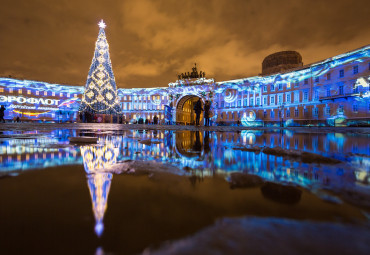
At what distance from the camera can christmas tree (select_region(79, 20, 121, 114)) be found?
2300cm

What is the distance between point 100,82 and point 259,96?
30828mm

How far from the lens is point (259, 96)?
39.0 metres

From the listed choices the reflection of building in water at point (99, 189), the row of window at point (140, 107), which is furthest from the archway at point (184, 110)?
the reflection of building in water at point (99, 189)

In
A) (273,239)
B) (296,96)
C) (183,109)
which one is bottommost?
(273,239)

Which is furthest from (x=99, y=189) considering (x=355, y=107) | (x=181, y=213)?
(x=355, y=107)

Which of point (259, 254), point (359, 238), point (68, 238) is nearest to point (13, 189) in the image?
point (68, 238)

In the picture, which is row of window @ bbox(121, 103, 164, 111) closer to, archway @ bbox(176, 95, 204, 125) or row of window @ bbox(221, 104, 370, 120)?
archway @ bbox(176, 95, 204, 125)

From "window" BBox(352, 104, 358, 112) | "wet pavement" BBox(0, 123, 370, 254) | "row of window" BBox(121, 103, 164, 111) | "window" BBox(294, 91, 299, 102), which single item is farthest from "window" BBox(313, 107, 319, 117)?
"row of window" BBox(121, 103, 164, 111)

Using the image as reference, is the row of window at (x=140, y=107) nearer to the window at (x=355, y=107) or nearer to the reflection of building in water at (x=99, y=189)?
the window at (x=355, y=107)

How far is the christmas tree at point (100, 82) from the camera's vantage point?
2300 cm

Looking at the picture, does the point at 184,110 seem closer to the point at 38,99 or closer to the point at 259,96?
the point at 259,96

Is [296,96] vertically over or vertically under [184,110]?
over

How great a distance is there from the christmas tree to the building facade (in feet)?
14.4

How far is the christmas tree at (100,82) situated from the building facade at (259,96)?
438 centimetres
